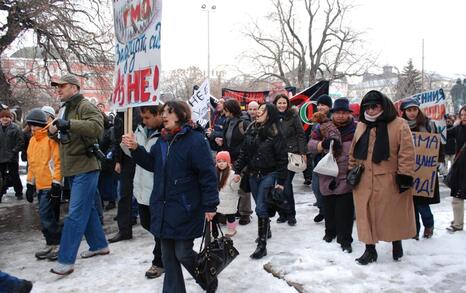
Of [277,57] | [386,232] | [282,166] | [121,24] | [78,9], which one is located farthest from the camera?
[277,57]

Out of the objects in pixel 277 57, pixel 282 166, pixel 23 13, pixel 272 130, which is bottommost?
pixel 282 166

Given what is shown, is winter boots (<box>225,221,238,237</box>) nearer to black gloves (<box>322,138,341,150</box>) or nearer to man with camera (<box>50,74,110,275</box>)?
black gloves (<box>322,138,341,150</box>)

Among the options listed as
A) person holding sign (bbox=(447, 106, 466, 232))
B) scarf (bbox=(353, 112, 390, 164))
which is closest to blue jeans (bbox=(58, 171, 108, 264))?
scarf (bbox=(353, 112, 390, 164))

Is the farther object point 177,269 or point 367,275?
point 367,275

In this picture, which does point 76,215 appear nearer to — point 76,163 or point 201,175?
point 76,163

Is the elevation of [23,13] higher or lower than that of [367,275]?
higher

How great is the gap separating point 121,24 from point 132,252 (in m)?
2.66

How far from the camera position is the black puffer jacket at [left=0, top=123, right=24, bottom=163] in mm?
9086

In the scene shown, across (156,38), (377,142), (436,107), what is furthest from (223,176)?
(436,107)

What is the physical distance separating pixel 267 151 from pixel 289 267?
126 cm

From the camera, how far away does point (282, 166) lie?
4.97 m

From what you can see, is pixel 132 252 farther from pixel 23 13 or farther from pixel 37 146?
pixel 23 13

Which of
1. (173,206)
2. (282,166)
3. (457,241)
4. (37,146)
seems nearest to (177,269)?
(173,206)

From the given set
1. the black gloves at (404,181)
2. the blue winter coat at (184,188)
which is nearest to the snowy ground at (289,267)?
the black gloves at (404,181)
